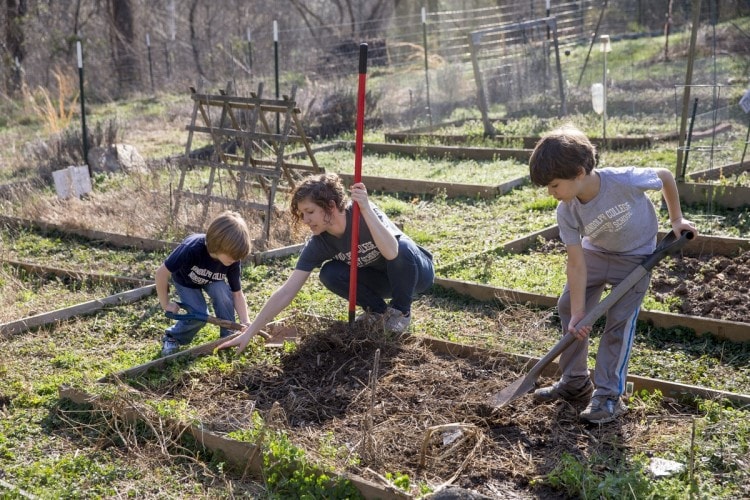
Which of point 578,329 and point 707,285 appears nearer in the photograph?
point 578,329

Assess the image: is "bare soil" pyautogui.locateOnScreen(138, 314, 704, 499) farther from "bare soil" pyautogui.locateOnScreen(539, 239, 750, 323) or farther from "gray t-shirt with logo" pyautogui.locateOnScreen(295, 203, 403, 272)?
"bare soil" pyautogui.locateOnScreen(539, 239, 750, 323)

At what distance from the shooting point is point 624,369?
13.8 ft

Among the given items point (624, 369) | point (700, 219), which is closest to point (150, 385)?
point (624, 369)

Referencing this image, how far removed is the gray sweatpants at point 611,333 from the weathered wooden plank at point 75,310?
356cm

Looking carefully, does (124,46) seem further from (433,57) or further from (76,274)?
(76,274)

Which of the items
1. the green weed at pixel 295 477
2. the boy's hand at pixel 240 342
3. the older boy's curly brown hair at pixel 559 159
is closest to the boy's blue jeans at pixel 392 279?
the boy's hand at pixel 240 342

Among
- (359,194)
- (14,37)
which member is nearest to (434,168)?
(359,194)

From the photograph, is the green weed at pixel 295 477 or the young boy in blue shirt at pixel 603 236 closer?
the green weed at pixel 295 477

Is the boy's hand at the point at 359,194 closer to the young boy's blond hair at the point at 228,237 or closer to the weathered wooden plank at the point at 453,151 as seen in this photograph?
the young boy's blond hair at the point at 228,237

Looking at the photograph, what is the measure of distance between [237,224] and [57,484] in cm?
190

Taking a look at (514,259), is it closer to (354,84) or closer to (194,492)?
(194,492)

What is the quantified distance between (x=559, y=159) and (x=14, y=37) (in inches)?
812

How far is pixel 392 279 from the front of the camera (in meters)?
5.40

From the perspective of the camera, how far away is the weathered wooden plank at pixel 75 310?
233 inches
